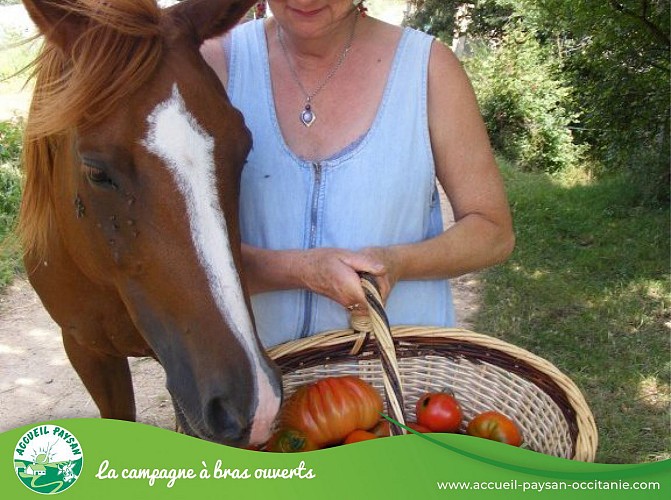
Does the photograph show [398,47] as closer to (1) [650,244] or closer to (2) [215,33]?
(2) [215,33]

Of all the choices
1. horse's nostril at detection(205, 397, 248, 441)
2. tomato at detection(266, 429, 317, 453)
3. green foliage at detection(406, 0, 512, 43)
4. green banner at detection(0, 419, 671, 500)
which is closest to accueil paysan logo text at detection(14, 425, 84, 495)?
green banner at detection(0, 419, 671, 500)

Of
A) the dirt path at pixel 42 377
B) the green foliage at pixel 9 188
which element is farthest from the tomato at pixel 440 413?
the green foliage at pixel 9 188

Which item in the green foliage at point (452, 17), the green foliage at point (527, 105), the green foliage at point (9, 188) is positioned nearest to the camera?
the green foliage at point (9, 188)

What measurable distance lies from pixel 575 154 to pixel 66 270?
8.79m

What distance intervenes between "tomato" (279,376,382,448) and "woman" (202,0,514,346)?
0.27 meters

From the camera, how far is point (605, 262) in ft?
19.3

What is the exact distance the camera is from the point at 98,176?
1.52m

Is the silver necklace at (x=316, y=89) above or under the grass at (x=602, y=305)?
above

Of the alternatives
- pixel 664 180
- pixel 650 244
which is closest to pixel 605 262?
pixel 650 244

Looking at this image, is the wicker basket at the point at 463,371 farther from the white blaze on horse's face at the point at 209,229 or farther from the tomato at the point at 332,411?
the white blaze on horse's face at the point at 209,229

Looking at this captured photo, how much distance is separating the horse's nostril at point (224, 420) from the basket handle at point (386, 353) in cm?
30

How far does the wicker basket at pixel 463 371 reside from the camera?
69.1 inches

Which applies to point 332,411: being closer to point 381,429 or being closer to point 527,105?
point 381,429

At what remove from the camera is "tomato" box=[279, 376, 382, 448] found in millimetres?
1688
